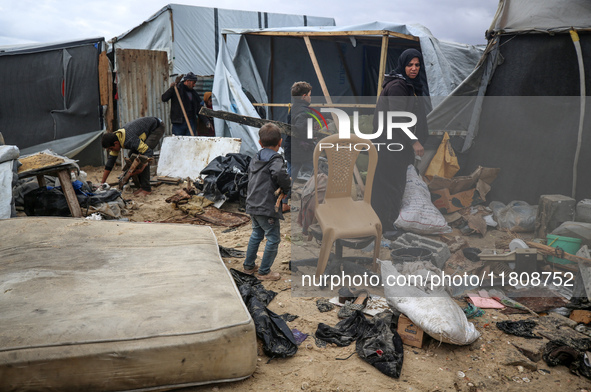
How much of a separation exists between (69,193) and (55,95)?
481cm

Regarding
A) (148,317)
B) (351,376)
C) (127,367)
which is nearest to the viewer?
(127,367)

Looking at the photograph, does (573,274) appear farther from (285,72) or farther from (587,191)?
(285,72)

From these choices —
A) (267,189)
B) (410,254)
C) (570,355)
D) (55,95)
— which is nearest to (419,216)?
(410,254)

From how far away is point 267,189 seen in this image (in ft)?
11.9

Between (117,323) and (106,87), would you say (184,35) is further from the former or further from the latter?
(117,323)

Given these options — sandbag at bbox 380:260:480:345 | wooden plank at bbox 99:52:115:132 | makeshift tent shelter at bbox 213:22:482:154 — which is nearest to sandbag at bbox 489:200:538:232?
makeshift tent shelter at bbox 213:22:482:154

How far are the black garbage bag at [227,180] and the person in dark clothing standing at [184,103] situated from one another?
235 cm

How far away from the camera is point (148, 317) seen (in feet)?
7.36

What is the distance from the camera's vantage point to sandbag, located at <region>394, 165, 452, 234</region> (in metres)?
4.92

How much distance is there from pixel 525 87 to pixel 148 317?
559 centimetres

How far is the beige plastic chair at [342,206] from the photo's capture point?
12.0 ft

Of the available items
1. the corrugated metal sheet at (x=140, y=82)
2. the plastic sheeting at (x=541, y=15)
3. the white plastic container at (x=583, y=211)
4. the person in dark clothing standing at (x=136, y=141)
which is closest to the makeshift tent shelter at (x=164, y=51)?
the corrugated metal sheet at (x=140, y=82)

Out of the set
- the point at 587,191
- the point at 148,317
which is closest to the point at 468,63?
the point at 587,191

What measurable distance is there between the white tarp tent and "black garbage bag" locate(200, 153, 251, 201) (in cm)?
435
